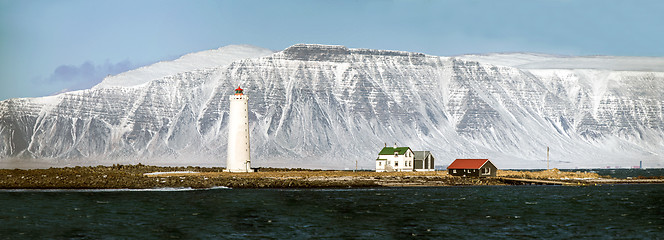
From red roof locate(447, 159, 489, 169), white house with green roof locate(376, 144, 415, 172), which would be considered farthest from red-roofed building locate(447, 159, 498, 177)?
white house with green roof locate(376, 144, 415, 172)

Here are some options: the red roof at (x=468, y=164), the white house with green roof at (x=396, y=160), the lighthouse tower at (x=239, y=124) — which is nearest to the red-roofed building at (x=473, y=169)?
the red roof at (x=468, y=164)

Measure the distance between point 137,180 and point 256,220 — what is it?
129ft

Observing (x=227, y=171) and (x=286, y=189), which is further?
(x=227, y=171)

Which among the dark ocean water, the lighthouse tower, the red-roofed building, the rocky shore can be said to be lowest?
the dark ocean water

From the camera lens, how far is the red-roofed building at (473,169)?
111625mm

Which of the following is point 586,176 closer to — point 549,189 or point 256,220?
point 549,189

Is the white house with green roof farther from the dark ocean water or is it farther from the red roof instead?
the dark ocean water

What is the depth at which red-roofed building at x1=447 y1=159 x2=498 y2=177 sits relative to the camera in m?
112

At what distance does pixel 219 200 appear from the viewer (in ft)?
245

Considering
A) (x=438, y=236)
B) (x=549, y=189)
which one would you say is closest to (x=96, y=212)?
(x=438, y=236)

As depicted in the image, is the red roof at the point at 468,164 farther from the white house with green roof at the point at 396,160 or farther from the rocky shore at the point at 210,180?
the white house with green roof at the point at 396,160

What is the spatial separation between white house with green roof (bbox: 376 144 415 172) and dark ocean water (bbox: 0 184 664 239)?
91.2 feet

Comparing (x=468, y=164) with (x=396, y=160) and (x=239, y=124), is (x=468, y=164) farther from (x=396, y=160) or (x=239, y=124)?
(x=239, y=124)

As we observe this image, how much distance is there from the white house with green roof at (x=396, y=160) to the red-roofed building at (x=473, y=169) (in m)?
7.29
